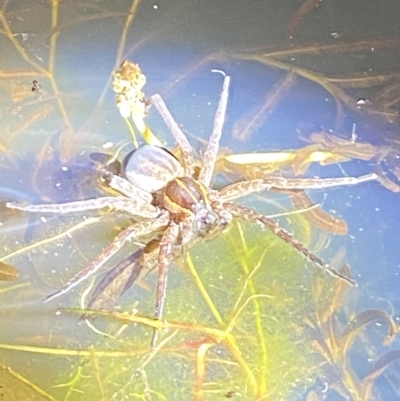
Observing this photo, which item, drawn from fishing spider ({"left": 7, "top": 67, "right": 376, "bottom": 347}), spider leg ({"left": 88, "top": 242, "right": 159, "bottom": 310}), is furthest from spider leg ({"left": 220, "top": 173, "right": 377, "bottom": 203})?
spider leg ({"left": 88, "top": 242, "right": 159, "bottom": 310})

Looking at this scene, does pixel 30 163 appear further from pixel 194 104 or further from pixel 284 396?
pixel 284 396

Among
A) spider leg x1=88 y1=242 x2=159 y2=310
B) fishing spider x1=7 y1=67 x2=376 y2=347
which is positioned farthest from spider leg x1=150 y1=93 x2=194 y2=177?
spider leg x1=88 y1=242 x2=159 y2=310

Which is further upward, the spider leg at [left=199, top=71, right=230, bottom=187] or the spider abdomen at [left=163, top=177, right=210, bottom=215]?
the spider leg at [left=199, top=71, right=230, bottom=187]

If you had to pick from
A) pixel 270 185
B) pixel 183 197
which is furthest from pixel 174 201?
pixel 270 185

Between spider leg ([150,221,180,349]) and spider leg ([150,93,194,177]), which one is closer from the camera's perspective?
spider leg ([150,221,180,349])

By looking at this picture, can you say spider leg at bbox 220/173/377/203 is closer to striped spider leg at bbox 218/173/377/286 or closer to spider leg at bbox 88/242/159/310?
striped spider leg at bbox 218/173/377/286

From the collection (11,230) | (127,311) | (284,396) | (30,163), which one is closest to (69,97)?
(30,163)

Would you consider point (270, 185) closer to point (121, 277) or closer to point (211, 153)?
point (211, 153)

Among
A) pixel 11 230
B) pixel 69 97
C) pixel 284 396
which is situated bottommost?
pixel 284 396

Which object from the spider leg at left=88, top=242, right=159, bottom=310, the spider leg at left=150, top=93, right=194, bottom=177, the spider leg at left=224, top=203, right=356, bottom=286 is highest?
the spider leg at left=150, top=93, right=194, bottom=177
